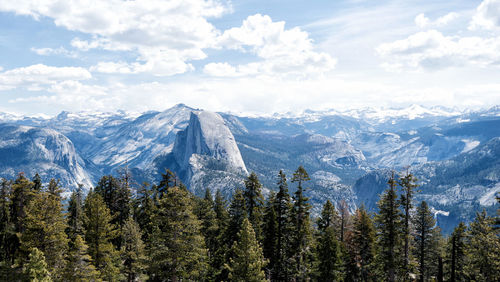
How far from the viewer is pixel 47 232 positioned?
34.2 metres

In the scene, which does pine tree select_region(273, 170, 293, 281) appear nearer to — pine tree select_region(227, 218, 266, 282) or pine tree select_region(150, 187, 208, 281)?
pine tree select_region(227, 218, 266, 282)

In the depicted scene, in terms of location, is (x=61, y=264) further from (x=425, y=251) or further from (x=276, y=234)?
(x=425, y=251)

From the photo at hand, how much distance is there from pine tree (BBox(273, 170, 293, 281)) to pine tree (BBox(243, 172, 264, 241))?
11.8 feet

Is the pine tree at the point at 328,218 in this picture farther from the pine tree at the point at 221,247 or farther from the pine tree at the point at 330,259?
the pine tree at the point at 221,247

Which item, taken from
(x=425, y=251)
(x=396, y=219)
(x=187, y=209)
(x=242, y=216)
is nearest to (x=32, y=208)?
(x=187, y=209)

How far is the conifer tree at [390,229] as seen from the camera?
141 ft

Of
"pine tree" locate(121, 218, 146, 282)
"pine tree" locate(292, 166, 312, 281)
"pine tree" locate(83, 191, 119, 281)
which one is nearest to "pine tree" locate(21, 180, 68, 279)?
"pine tree" locate(83, 191, 119, 281)

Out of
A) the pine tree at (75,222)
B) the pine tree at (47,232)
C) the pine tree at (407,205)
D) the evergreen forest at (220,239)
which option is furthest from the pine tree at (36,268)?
the pine tree at (407,205)

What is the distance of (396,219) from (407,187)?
4.22 m

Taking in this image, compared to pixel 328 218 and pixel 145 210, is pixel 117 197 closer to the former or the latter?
pixel 145 210

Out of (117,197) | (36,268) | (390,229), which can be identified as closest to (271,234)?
(390,229)

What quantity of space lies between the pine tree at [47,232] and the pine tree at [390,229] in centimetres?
3550

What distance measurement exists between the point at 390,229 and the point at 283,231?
577 inches

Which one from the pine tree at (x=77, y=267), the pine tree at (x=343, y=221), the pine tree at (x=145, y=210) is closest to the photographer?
the pine tree at (x=77, y=267)
